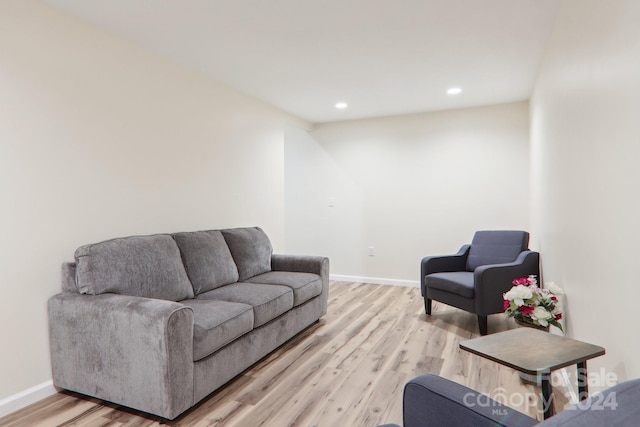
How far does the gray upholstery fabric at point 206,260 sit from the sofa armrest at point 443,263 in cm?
188

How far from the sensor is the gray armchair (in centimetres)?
322

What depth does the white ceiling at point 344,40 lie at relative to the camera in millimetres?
2367

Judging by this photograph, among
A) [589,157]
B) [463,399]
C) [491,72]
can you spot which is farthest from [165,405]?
[491,72]

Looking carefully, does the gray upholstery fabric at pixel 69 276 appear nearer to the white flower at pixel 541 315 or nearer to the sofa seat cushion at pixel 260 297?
the sofa seat cushion at pixel 260 297

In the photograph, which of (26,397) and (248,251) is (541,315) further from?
(26,397)

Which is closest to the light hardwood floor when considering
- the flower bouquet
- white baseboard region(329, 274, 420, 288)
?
the flower bouquet

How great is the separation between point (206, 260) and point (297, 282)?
78 cm

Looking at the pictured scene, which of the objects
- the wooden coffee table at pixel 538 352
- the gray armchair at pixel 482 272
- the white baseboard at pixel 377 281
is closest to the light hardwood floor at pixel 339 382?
the gray armchair at pixel 482 272

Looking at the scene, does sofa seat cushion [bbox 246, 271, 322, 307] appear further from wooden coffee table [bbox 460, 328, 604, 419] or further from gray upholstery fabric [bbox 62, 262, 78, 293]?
wooden coffee table [bbox 460, 328, 604, 419]

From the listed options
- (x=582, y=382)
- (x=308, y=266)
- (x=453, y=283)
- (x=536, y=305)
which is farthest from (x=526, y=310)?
(x=308, y=266)

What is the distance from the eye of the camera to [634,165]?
1136mm

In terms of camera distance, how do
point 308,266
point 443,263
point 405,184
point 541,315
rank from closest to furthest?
point 541,315 < point 308,266 < point 443,263 < point 405,184

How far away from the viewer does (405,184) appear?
204 inches

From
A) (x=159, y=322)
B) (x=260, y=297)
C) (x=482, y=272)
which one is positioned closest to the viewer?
(x=159, y=322)
